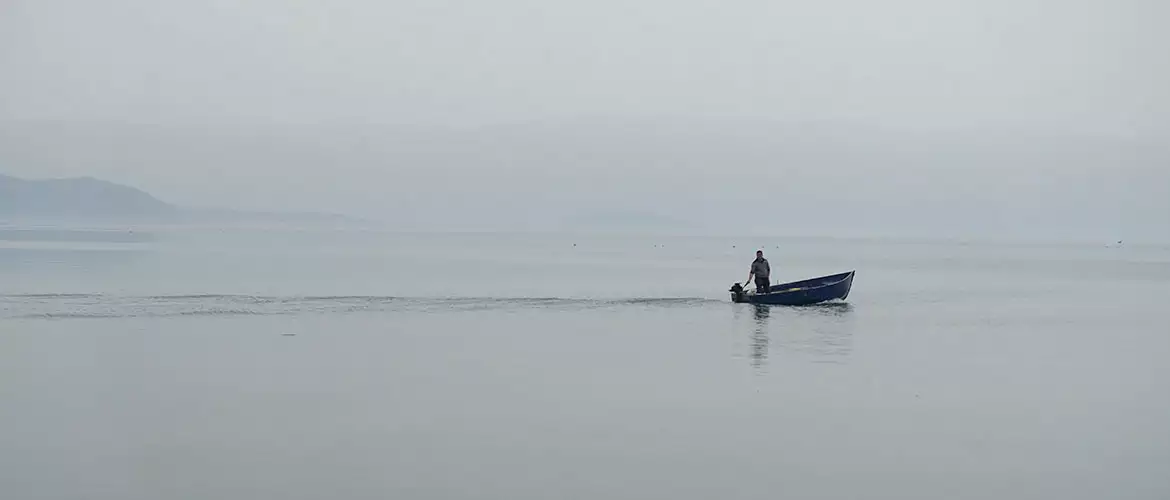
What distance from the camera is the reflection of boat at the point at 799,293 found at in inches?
1511

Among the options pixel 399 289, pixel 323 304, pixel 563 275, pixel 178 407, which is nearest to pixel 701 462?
pixel 178 407

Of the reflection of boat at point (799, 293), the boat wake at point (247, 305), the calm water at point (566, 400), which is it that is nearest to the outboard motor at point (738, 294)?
the reflection of boat at point (799, 293)

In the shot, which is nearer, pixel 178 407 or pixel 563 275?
pixel 178 407

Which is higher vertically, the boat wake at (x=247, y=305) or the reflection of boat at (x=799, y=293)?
the reflection of boat at (x=799, y=293)

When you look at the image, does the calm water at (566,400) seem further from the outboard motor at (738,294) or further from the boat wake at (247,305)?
the outboard motor at (738,294)

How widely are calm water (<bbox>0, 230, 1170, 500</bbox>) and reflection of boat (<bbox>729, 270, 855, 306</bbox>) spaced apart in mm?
573

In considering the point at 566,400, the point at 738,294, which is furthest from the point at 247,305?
the point at 566,400

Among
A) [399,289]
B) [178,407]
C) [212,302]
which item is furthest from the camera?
[399,289]

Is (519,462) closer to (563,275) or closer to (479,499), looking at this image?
(479,499)

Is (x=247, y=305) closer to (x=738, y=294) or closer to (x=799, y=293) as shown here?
(x=738, y=294)

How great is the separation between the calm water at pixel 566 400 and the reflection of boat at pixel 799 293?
1.88 ft

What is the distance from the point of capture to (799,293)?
38.9 metres

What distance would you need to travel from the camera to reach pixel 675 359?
1003 inches

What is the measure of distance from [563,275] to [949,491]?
51.7 metres
